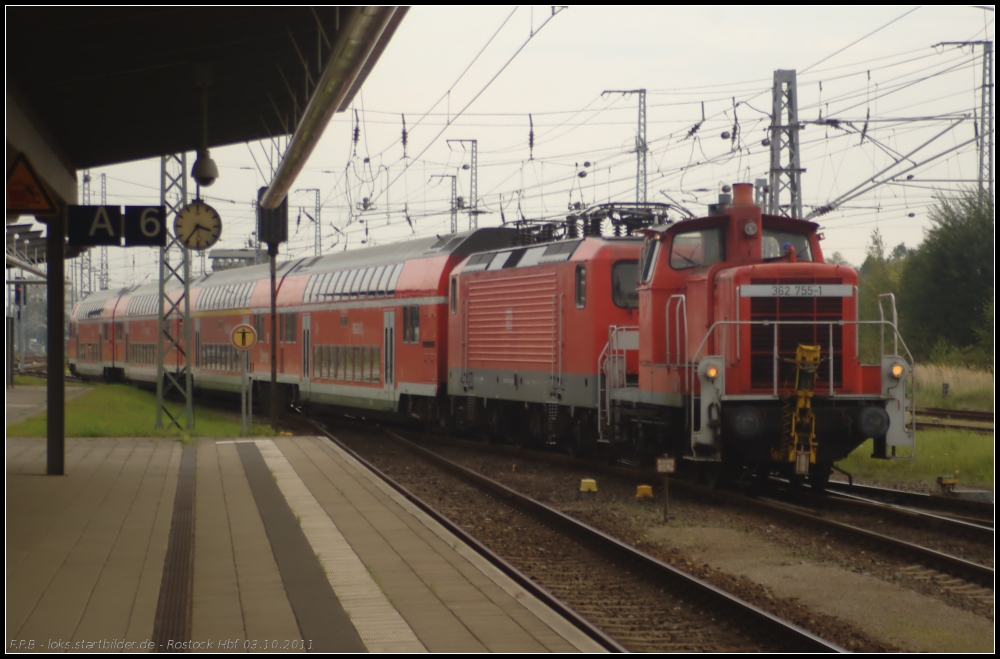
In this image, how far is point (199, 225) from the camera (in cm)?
1311

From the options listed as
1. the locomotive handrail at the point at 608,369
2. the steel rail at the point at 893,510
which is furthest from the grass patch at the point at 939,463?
the locomotive handrail at the point at 608,369

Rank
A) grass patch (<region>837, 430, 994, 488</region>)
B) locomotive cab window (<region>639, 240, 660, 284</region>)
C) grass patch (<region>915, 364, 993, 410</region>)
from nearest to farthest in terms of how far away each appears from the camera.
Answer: locomotive cab window (<region>639, 240, 660, 284</region>)
grass patch (<region>837, 430, 994, 488</region>)
grass patch (<region>915, 364, 993, 410</region>)

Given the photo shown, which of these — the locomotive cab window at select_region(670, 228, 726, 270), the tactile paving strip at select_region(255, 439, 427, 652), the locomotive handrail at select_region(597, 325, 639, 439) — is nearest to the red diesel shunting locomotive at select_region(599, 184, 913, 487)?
the locomotive cab window at select_region(670, 228, 726, 270)

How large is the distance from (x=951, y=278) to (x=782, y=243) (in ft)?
83.1

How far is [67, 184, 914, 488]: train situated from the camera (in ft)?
37.3

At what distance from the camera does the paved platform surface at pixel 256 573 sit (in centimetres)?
577

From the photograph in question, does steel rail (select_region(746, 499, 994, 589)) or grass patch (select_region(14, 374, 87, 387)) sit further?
grass patch (select_region(14, 374, 87, 387))

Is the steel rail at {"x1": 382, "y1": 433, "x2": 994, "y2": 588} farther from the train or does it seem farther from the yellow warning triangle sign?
the yellow warning triangle sign

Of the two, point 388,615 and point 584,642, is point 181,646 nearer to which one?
point 388,615

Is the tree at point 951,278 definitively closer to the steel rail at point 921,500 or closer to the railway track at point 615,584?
the steel rail at point 921,500

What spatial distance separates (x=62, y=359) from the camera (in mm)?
11742

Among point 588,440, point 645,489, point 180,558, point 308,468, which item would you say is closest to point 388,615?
point 180,558

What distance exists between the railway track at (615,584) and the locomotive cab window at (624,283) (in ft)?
10.6

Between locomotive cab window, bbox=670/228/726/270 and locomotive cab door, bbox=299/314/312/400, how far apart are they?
1431 centimetres
